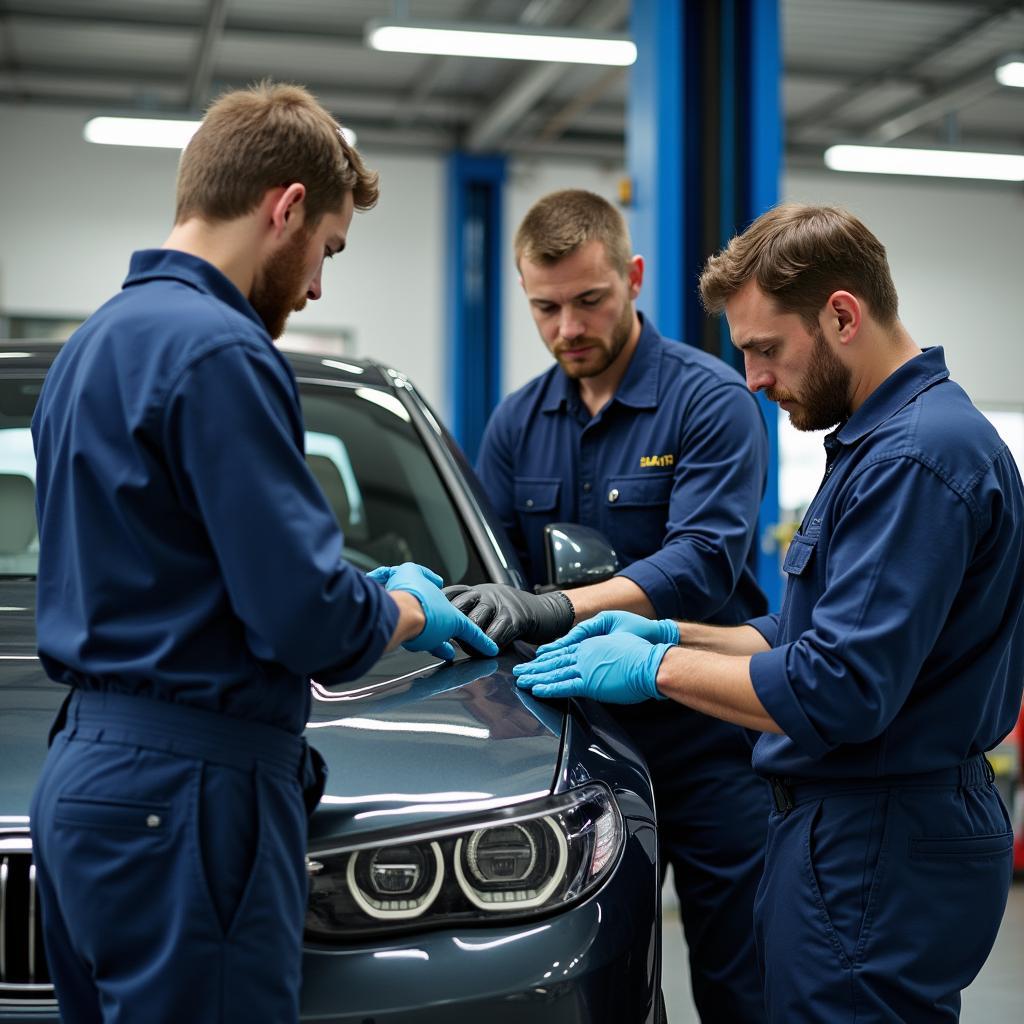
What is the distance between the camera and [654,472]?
274 cm

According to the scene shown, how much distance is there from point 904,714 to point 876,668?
0.12 metres

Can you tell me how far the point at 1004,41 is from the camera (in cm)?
1034

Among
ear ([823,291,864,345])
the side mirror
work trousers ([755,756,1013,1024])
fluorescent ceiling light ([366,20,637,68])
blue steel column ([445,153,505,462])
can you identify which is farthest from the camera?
blue steel column ([445,153,505,462])

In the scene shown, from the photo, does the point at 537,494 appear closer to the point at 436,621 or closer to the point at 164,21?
the point at 436,621

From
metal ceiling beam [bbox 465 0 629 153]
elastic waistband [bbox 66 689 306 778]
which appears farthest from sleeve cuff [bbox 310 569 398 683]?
metal ceiling beam [bbox 465 0 629 153]

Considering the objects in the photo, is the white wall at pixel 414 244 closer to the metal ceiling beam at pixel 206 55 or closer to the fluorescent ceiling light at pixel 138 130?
the metal ceiling beam at pixel 206 55

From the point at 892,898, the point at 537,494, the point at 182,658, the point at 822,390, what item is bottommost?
the point at 892,898

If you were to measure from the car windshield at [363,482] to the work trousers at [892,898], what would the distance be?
2.81ft

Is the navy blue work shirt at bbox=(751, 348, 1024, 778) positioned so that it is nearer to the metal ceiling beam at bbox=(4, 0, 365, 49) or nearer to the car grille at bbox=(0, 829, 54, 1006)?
the car grille at bbox=(0, 829, 54, 1006)

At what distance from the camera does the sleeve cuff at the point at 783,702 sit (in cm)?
169

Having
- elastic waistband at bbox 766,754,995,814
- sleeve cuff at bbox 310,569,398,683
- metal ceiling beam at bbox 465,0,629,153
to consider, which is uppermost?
metal ceiling beam at bbox 465,0,629,153

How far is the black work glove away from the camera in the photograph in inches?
82.0

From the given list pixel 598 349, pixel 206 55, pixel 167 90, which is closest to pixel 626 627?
pixel 598 349

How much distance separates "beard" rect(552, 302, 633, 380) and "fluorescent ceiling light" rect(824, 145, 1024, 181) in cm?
821
